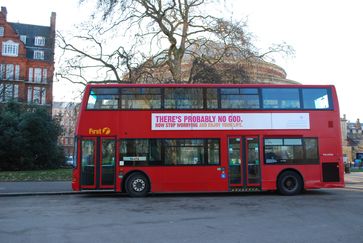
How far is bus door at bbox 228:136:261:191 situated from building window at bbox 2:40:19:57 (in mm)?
57760

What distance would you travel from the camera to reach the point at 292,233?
26.0 ft

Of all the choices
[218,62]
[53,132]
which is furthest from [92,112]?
[53,132]

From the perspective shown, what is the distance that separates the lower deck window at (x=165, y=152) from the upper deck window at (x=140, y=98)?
4.43ft

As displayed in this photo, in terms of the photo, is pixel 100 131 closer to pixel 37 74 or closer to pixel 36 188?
pixel 36 188

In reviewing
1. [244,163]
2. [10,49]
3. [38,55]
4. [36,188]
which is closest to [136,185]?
[244,163]

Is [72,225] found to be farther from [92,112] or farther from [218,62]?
[218,62]

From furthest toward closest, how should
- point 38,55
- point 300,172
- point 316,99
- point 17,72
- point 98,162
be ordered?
point 38,55
point 17,72
point 316,99
point 300,172
point 98,162

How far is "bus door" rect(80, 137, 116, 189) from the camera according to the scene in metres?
14.5

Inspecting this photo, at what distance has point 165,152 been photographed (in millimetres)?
14883

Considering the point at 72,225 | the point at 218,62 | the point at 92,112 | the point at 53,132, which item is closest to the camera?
the point at 72,225

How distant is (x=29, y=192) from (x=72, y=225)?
887 cm

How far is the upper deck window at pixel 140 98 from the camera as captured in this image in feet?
49.1

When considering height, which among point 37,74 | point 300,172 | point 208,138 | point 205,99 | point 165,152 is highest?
point 37,74

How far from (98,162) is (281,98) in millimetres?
7671
